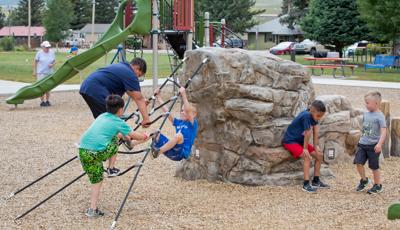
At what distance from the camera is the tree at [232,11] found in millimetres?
59650

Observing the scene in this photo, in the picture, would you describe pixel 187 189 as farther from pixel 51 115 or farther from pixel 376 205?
pixel 51 115

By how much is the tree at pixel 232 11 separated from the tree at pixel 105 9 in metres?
33.5

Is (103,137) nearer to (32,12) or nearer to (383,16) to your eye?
(383,16)

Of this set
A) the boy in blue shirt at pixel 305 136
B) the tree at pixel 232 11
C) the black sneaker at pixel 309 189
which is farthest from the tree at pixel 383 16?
the tree at pixel 232 11

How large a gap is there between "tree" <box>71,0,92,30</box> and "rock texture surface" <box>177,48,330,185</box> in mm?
85078

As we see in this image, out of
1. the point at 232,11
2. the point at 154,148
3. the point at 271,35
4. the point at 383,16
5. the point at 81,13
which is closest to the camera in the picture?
the point at 154,148

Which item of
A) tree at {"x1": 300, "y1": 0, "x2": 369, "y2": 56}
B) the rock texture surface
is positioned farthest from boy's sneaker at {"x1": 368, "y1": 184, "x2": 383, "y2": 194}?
tree at {"x1": 300, "y1": 0, "x2": 369, "y2": 56}

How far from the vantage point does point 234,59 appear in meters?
7.59

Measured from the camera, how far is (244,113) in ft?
24.6

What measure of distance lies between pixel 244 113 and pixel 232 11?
56110 millimetres

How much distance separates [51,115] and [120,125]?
8499mm

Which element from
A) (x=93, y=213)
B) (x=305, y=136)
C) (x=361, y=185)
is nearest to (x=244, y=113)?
(x=305, y=136)

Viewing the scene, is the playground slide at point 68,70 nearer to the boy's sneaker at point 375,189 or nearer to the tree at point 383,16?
the boy's sneaker at point 375,189

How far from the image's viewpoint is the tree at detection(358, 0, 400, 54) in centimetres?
2873
